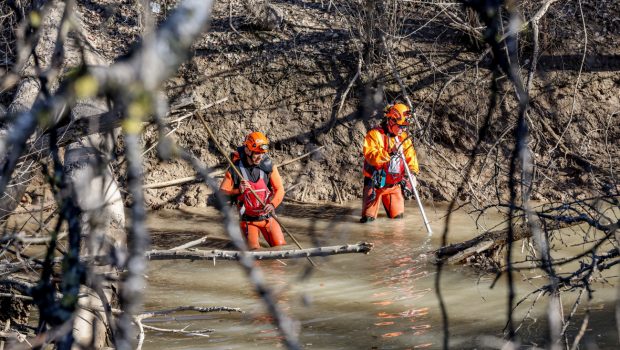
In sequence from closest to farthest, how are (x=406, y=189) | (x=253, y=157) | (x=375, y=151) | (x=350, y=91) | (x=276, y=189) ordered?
(x=253, y=157) → (x=276, y=189) → (x=375, y=151) → (x=406, y=189) → (x=350, y=91)

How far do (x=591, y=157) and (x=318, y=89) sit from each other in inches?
171

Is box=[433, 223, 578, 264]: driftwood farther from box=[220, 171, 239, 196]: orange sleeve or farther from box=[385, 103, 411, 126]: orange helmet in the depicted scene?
box=[385, 103, 411, 126]: orange helmet

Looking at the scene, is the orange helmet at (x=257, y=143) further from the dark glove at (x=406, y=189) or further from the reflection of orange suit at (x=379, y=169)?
the dark glove at (x=406, y=189)

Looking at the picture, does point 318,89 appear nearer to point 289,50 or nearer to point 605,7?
point 289,50

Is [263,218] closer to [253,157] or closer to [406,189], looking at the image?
[253,157]

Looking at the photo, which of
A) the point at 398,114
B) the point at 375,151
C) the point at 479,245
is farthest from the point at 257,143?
the point at 479,245

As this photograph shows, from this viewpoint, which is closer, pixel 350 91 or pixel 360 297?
pixel 360 297

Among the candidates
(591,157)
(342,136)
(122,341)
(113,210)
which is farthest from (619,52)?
(122,341)

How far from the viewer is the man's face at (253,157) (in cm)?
1066

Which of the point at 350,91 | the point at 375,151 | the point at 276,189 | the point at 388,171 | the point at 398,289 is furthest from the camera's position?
the point at 350,91

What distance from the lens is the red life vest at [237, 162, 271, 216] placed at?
1062cm

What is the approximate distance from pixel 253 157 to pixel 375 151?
184cm

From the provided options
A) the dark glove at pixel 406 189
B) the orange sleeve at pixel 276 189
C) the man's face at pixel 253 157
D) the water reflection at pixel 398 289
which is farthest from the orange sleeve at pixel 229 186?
the dark glove at pixel 406 189

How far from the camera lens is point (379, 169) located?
11.7 metres
